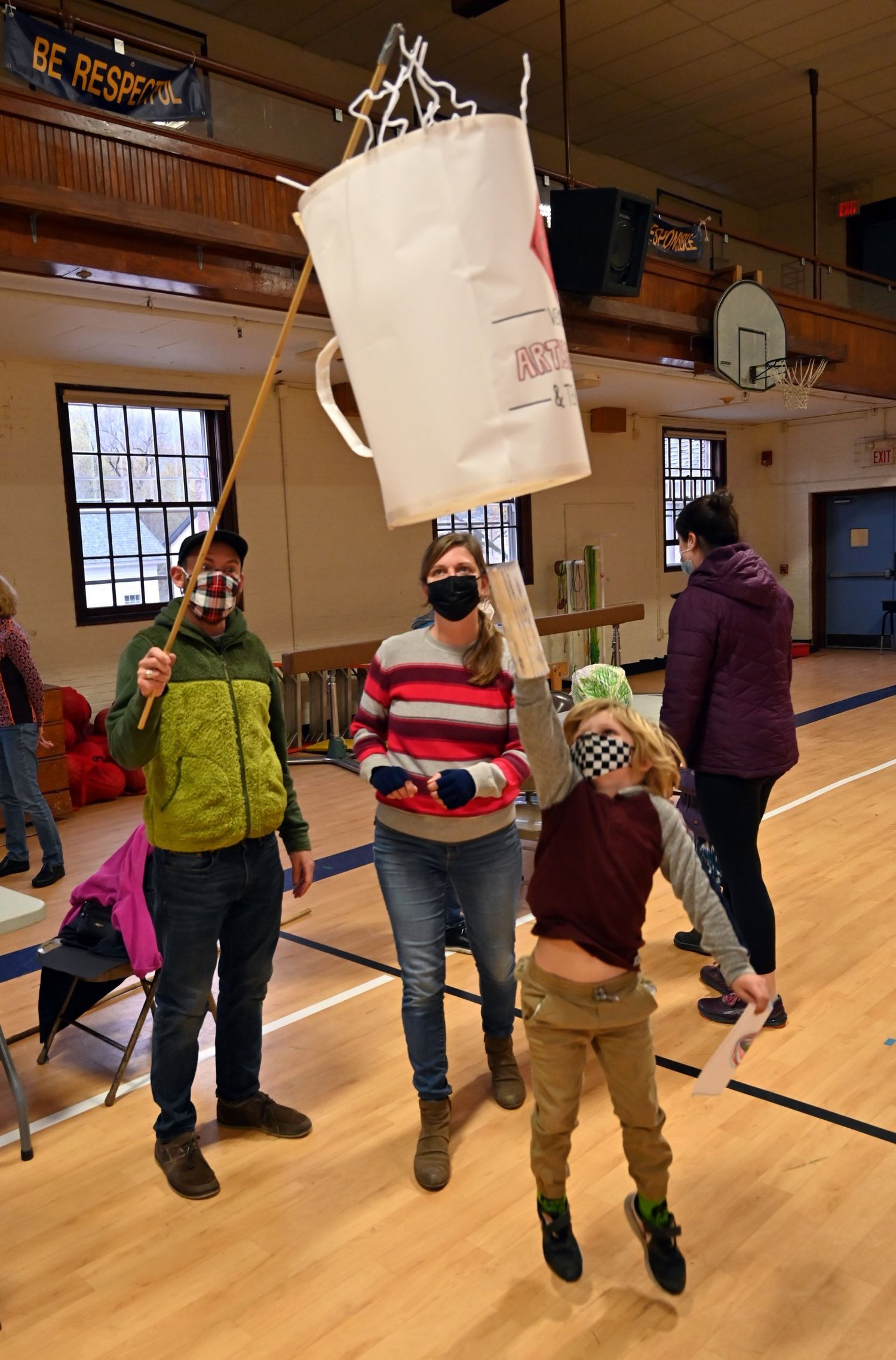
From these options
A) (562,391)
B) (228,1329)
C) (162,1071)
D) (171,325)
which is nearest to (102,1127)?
(162,1071)

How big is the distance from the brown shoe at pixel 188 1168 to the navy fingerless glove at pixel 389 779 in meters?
1.05

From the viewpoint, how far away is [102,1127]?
301 centimetres

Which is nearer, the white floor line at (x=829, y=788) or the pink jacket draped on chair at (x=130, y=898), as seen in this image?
the pink jacket draped on chair at (x=130, y=898)

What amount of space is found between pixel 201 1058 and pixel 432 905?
49.7 inches

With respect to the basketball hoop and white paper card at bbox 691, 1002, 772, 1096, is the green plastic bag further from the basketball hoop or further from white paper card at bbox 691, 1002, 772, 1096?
the basketball hoop

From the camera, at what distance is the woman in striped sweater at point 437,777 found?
8.61ft

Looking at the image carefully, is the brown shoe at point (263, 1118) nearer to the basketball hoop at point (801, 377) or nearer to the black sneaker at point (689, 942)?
the black sneaker at point (689, 942)

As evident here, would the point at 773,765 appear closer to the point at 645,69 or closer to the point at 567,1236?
the point at 567,1236

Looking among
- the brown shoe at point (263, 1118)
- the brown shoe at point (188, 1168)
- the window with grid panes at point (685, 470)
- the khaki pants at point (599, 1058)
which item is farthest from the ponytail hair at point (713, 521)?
the window with grid panes at point (685, 470)

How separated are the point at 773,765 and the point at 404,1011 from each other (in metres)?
1.36

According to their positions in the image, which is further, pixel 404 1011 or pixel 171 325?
pixel 171 325

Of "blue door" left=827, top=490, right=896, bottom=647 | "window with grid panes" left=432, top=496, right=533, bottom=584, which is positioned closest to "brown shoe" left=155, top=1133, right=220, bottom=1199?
"window with grid panes" left=432, top=496, right=533, bottom=584

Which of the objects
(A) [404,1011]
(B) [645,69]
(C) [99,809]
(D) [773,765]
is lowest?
(C) [99,809]

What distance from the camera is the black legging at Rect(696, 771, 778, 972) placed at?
318cm
